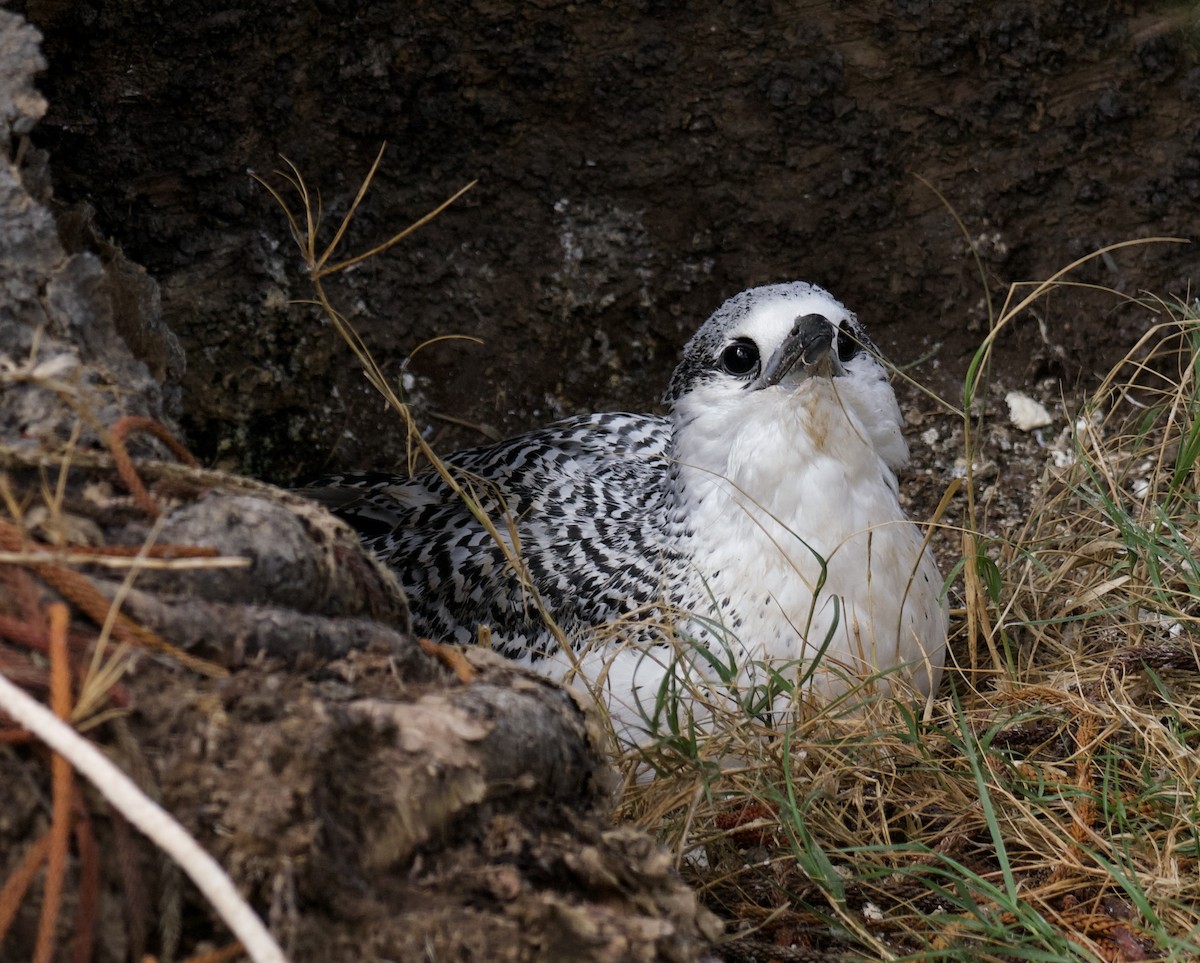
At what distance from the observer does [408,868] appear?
1.90 meters

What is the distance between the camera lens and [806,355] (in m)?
3.44

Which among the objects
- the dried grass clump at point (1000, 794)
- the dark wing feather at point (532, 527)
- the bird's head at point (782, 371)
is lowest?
the dried grass clump at point (1000, 794)

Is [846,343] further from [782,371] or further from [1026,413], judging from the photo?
[1026,413]

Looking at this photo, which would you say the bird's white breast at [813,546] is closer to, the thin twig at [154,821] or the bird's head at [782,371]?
the bird's head at [782,371]

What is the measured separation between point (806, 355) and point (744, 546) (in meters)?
0.52

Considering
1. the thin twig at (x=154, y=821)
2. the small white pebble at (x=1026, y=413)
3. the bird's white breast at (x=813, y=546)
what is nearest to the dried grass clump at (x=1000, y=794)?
the bird's white breast at (x=813, y=546)

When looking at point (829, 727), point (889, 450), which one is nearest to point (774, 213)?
point (889, 450)

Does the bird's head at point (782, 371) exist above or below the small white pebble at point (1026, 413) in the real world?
above

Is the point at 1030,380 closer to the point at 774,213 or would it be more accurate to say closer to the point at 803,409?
the point at 774,213

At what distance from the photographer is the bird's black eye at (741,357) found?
3.65 meters

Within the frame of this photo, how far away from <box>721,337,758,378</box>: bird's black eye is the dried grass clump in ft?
1.89

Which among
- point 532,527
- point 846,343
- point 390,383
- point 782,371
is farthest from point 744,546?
point 390,383

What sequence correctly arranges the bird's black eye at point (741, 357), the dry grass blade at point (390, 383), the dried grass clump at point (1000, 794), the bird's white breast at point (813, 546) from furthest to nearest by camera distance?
the bird's black eye at point (741, 357) → the bird's white breast at point (813, 546) → the dry grass blade at point (390, 383) → the dried grass clump at point (1000, 794)

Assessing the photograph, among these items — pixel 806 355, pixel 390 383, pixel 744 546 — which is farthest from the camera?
pixel 390 383
